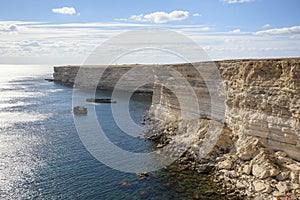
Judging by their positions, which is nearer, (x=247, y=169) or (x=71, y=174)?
(x=247, y=169)

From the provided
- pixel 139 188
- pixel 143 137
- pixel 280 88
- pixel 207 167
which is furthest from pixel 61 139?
pixel 280 88

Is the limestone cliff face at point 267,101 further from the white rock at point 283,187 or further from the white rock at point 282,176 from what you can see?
the white rock at point 283,187

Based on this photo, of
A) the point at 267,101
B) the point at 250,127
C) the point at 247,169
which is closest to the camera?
the point at 247,169

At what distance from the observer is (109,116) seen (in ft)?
184

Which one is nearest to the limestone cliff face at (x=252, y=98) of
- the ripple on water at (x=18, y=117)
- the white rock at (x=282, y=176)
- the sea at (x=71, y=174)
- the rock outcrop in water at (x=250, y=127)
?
the rock outcrop in water at (x=250, y=127)

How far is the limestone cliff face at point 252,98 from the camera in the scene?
23484 mm

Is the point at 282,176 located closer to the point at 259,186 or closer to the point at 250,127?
the point at 259,186

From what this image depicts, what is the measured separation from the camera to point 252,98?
88.2 feet

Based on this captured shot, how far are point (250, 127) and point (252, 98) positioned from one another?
290 cm

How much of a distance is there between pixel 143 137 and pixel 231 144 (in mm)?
14916

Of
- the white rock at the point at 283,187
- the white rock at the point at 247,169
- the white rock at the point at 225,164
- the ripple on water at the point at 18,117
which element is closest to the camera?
the white rock at the point at 283,187

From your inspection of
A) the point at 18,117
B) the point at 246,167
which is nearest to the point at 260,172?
the point at 246,167

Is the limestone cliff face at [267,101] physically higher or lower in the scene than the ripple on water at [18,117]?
higher

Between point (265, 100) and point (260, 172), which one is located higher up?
point (265, 100)
